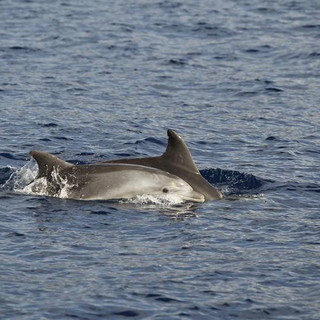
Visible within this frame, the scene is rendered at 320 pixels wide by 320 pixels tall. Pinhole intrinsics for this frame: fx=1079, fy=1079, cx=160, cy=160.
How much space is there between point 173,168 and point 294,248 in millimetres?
4035

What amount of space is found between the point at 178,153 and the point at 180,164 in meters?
0.28

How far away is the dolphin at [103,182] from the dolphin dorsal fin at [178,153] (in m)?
0.44

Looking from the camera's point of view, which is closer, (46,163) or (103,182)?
(46,163)

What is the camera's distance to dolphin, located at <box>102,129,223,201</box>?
2097 centimetres

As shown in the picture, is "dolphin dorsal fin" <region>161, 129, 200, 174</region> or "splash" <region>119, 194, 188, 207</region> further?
"dolphin dorsal fin" <region>161, 129, 200, 174</region>

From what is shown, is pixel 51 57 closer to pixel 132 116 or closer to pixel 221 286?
pixel 132 116

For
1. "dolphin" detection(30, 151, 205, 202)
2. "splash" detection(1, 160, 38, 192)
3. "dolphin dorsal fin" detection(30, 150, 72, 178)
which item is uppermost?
"dolphin dorsal fin" detection(30, 150, 72, 178)

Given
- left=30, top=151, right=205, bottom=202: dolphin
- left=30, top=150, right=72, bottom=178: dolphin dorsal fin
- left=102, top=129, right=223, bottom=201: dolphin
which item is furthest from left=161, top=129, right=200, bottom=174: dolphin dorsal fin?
left=30, top=150, right=72, bottom=178: dolphin dorsal fin

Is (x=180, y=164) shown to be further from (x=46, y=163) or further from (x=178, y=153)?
(x=46, y=163)

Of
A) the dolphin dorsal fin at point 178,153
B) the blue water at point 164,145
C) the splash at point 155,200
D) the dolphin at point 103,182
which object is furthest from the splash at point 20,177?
the dolphin dorsal fin at point 178,153

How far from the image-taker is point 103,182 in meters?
20.7

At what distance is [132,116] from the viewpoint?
2881cm

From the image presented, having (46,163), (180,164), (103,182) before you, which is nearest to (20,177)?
(46,163)

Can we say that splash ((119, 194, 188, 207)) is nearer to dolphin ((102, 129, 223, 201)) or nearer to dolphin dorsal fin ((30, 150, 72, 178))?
dolphin ((102, 129, 223, 201))
